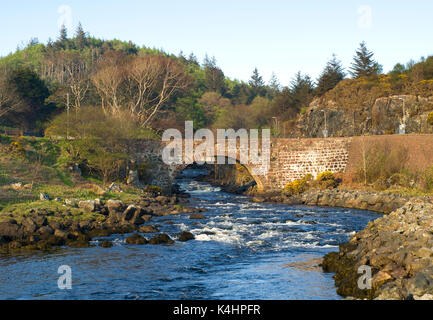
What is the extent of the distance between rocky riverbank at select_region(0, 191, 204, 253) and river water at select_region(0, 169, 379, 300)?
1136mm

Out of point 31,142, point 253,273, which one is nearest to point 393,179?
point 253,273

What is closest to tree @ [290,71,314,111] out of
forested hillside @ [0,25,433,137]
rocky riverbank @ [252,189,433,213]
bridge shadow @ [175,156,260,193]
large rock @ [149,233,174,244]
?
forested hillside @ [0,25,433,137]

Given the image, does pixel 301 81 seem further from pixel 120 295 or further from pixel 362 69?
pixel 120 295

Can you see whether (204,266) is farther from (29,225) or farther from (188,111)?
(188,111)

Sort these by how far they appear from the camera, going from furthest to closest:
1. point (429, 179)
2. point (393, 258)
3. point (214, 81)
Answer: point (214, 81)
point (429, 179)
point (393, 258)

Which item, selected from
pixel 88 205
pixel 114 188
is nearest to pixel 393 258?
pixel 88 205

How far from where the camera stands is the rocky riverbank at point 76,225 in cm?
2623

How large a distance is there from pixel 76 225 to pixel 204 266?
38.5ft

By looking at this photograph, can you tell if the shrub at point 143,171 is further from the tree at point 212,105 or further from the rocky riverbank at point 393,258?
the tree at point 212,105

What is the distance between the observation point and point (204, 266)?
2177 cm

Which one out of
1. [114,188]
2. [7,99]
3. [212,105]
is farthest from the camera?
[212,105]

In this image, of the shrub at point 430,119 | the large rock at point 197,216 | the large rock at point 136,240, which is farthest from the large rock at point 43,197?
the shrub at point 430,119

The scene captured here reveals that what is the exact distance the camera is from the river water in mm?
17578

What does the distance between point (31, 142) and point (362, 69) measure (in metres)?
62.2
